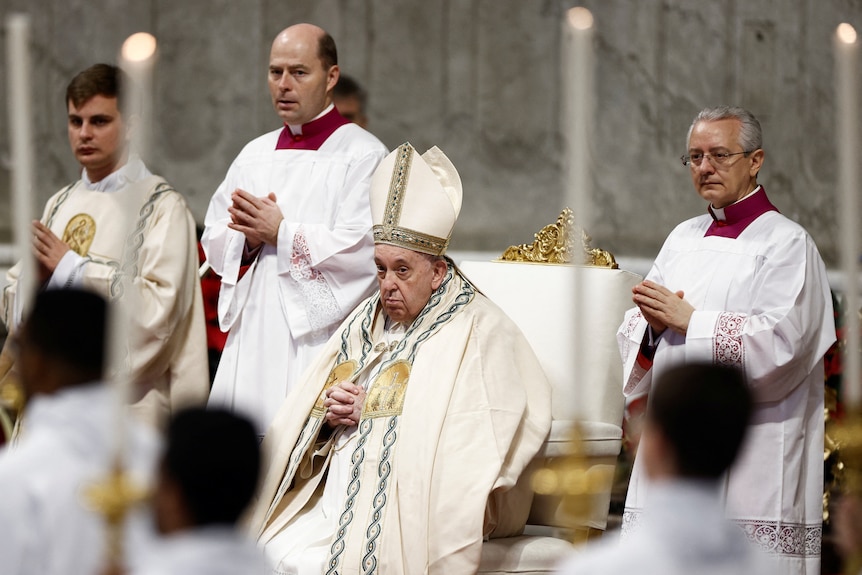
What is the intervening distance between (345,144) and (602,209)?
2.38 meters

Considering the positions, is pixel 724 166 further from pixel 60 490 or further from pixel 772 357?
pixel 60 490

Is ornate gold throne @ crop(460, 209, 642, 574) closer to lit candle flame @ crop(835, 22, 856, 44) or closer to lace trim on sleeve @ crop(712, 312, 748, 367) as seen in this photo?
lace trim on sleeve @ crop(712, 312, 748, 367)

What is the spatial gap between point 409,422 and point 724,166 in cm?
138

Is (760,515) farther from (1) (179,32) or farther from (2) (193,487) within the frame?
(1) (179,32)

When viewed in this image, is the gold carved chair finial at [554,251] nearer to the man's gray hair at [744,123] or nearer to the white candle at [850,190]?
the man's gray hair at [744,123]

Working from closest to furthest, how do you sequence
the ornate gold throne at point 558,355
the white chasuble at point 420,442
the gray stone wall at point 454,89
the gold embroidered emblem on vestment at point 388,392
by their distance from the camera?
the white chasuble at point 420,442, the ornate gold throne at point 558,355, the gold embroidered emblem on vestment at point 388,392, the gray stone wall at point 454,89

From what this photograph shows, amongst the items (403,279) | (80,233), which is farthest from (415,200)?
(80,233)

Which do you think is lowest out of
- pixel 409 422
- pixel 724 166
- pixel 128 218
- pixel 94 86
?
pixel 409 422

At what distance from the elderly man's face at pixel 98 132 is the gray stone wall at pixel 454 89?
2.02 metres

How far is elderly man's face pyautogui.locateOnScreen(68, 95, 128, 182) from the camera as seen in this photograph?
17.9 ft

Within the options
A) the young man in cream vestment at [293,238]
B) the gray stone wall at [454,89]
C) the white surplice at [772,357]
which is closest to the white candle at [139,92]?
the white surplice at [772,357]

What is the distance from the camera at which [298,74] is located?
18.5 ft

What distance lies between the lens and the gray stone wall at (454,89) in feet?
25.2

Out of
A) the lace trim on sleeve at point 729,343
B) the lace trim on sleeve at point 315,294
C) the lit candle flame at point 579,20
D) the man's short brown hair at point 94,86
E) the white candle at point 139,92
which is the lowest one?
the lace trim on sleeve at point 729,343
